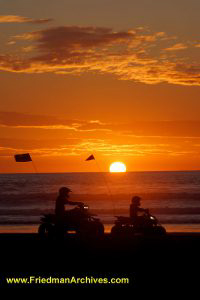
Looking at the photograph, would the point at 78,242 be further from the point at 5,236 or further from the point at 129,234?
the point at 5,236

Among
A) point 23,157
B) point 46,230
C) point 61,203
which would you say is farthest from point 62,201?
point 23,157

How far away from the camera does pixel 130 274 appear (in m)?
14.2

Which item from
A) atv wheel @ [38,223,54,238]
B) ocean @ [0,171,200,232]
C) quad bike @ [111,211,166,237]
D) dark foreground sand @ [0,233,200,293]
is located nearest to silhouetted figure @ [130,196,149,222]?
quad bike @ [111,211,166,237]

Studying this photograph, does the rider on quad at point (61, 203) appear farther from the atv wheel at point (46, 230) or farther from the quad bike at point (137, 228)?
the quad bike at point (137, 228)

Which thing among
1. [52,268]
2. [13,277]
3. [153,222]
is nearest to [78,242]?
[153,222]

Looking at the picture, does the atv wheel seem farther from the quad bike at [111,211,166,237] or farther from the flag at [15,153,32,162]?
the flag at [15,153,32,162]

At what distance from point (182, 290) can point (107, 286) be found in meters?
1.58

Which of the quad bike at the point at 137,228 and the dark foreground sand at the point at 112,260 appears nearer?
the dark foreground sand at the point at 112,260

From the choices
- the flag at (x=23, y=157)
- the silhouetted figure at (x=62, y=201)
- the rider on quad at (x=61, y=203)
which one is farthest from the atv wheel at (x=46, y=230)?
the flag at (x=23, y=157)

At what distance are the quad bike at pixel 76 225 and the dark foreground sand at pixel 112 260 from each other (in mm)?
292

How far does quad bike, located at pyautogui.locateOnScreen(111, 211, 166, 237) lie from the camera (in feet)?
65.7

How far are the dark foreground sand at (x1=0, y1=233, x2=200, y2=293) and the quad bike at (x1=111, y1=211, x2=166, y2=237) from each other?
0.82ft

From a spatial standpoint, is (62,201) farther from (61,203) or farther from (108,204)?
(108,204)

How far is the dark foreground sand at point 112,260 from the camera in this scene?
1378 cm
